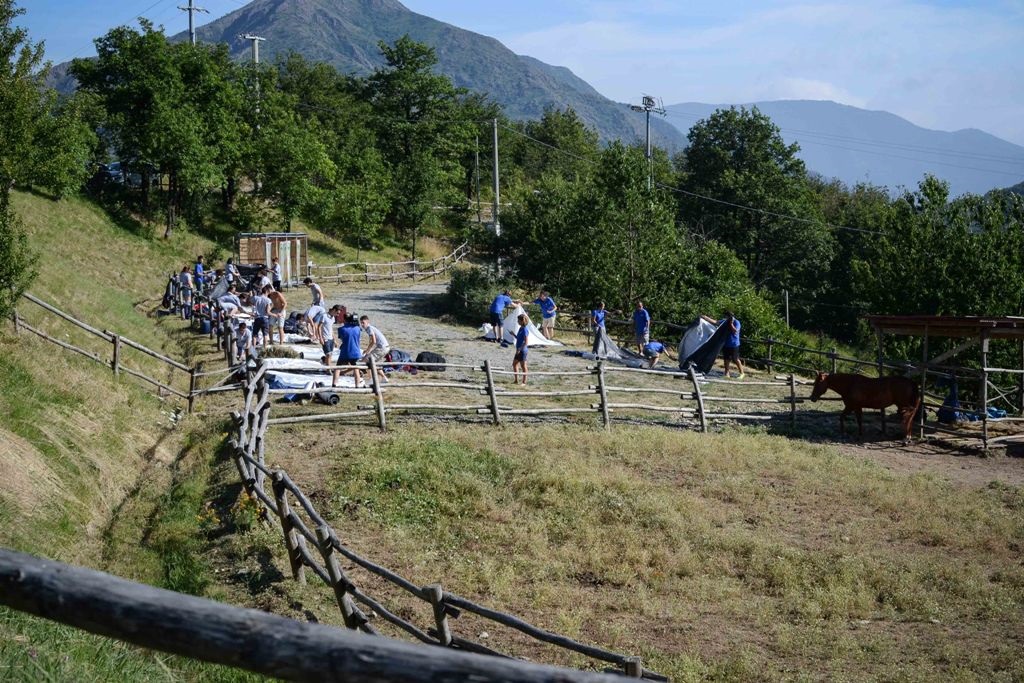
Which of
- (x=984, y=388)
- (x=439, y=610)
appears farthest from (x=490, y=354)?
(x=439, y=610)

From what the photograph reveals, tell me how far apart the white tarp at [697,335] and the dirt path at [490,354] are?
2490mm

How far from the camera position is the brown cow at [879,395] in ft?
57.7

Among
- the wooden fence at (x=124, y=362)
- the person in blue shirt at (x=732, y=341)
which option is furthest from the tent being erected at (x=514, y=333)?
the wooden fence at (x=124, y=362)

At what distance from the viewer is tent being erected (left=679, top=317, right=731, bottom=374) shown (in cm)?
2208

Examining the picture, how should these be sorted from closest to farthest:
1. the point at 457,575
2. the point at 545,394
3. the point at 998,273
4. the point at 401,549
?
the point at 457,575
the point at 401,549
the point at 545,394
the point at 998,273

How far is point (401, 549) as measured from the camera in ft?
35.3

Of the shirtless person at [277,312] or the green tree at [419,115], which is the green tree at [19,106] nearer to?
the shirtless person at [277,312]

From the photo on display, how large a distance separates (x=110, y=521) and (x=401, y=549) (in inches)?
143

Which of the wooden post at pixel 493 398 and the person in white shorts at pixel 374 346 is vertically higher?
the person in white shorts at pixel 374 346

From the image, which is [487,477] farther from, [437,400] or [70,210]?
[70,210]

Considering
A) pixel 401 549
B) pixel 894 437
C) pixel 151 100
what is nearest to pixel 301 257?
pixel 151 100

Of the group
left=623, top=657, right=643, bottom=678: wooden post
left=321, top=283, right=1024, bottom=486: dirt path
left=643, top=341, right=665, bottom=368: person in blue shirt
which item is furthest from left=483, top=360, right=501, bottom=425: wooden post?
left=623, top=657, right=643, bottom=678: wooden post

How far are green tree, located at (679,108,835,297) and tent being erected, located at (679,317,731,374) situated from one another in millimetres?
31194

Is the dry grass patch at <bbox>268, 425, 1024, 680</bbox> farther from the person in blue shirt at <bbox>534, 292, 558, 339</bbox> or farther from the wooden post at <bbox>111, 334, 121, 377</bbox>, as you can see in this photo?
the person in blue shirt at <bbox>534, 292, 558, 339</bbox>
